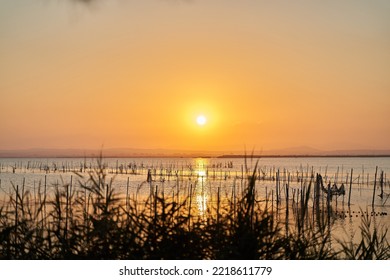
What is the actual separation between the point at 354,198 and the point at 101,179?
54.6 ft

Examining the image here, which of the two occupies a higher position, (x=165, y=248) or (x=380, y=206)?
(x=165, y=248)

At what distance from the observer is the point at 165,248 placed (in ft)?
9.00
